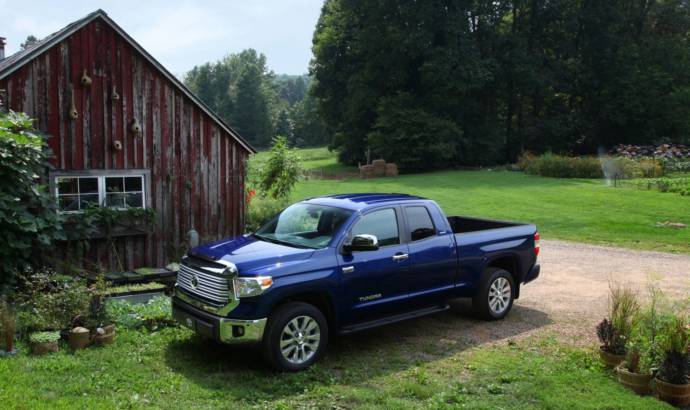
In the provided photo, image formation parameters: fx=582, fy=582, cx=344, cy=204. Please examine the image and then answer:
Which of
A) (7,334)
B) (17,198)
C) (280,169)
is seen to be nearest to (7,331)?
(7,334)

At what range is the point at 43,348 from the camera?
677 centimetres

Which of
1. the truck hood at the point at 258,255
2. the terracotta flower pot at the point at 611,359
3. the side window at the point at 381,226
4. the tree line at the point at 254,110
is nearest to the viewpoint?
the truck hood at the point at 258,255

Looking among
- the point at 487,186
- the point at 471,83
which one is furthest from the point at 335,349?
the point at 471,83

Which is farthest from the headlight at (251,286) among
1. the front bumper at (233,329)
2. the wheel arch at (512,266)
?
the wheel arch at (512,266)

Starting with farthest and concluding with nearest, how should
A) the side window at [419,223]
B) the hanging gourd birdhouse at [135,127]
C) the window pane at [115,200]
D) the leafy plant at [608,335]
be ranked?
1. the hanging gourd birdhouse at [135,127]
2. the window pane at [115,200]
3. the side window at [419,223]
4. the leafy plant at [608,335]

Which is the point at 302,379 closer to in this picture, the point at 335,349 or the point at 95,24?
the point at 335,349

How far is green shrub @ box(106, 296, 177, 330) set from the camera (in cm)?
795

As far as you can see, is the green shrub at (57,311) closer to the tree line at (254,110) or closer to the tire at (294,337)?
the tire at (294,337)

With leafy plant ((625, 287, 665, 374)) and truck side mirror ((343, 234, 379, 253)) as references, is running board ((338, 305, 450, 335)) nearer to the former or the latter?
truck side mirror ((343, 234, 379, 253))

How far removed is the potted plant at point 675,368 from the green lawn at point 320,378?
0.17 m

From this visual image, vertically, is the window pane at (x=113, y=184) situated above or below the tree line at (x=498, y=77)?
below

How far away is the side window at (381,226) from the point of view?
24.9 feet

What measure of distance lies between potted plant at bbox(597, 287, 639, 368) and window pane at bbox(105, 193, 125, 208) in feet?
30.7

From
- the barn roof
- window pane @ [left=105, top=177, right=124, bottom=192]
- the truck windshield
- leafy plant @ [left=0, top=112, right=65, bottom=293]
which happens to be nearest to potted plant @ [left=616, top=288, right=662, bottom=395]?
the truck windshield
